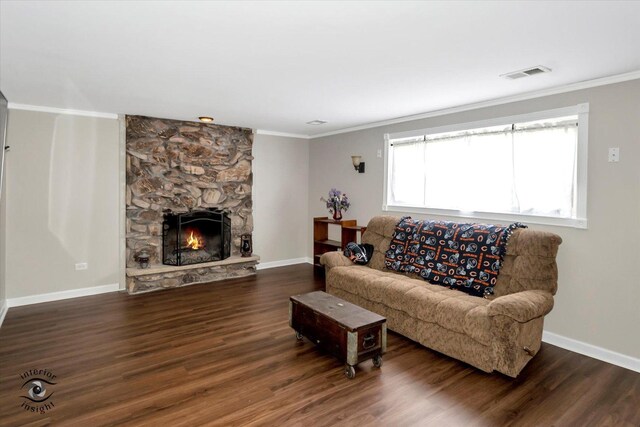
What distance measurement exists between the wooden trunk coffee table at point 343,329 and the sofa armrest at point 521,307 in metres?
0.84

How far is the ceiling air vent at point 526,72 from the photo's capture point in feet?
9.21

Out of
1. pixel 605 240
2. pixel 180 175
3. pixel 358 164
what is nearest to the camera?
pixel 605 240

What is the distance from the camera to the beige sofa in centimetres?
270

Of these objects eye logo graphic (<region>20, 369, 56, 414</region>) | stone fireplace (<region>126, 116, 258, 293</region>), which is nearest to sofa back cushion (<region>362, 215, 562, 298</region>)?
eye logo graphic (<region>20, 369, 56, 414</region>)

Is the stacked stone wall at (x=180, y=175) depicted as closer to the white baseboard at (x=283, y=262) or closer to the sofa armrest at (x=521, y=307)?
the white baseboard at (x=283, y=262)

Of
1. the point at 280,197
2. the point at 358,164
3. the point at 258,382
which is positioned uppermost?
the point at 358,164

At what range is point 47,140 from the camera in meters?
4.38

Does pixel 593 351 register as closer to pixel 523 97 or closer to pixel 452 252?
pixel 452 252

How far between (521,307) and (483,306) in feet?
1.14

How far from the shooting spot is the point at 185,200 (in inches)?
213

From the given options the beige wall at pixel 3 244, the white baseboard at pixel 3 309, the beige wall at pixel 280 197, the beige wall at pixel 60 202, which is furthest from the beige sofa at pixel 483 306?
the beige wall at pixel 3 244

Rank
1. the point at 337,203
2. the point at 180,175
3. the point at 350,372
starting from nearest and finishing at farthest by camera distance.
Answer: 1. the point at 350,372
2. the point at 180,175
3. the point at 337,203

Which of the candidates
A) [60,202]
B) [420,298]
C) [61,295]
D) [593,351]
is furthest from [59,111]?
[593,351]

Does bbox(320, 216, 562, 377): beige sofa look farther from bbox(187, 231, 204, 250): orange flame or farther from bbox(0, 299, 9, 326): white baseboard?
bbox(0, 299, 9, 326): white baseboard
